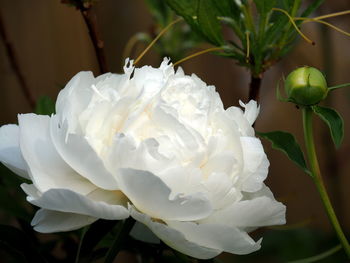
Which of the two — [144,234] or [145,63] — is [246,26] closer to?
[144,234]

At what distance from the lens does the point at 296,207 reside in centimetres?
159

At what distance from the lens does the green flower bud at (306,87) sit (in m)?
0.39

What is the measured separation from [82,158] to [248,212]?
0.10 metres

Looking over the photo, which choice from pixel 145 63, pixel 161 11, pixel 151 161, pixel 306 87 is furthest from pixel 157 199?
pixel 145 63

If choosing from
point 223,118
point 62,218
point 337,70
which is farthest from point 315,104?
point 337,70

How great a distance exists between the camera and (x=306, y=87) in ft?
1.28

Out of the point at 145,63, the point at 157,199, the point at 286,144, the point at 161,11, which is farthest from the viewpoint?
the point at 145,63

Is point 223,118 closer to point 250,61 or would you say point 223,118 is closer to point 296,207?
point 250,61

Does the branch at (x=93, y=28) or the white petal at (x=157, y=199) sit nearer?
the white petal at (x=157, y=199)

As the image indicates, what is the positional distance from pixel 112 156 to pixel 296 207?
→ 51.9 inches

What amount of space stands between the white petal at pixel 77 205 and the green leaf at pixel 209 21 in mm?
190

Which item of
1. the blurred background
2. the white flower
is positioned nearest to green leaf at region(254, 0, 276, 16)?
the white flower

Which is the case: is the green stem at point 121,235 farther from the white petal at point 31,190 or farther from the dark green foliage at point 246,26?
the dark green foliage at point 246,26

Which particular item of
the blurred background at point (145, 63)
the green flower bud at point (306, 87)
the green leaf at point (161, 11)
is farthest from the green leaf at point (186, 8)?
the blurred background at point (145, 63)
